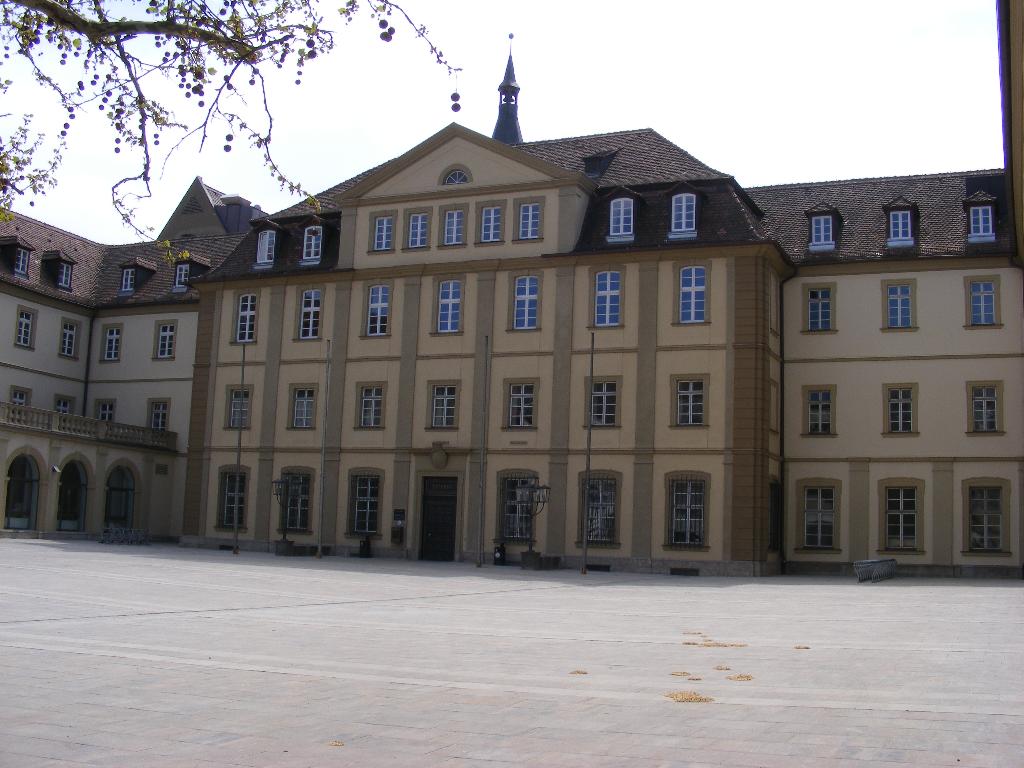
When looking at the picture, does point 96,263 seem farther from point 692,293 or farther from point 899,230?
point 899,230

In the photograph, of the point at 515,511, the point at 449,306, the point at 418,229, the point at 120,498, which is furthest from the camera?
the point at 120,498

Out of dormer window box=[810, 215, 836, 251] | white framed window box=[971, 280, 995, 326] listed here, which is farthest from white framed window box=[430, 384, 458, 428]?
white framed window box=[971, 280, 995, 326]

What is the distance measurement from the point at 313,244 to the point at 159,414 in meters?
11.4

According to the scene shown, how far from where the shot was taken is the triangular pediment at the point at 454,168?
4131 cm

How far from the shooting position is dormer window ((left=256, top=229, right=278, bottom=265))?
4612 cm

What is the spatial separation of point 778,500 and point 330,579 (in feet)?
54.8

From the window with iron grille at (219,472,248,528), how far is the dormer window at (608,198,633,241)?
15911 millimetres

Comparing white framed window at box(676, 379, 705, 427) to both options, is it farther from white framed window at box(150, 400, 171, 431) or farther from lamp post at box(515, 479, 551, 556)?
white framed window at box(150, 400, 171, 431)

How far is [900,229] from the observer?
132ft

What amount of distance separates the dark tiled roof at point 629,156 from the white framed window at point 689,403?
23.4 ft

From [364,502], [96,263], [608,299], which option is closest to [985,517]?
[608,299]

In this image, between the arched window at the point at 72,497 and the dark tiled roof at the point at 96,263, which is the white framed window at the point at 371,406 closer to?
the dark tiled roof at the point at 96,263

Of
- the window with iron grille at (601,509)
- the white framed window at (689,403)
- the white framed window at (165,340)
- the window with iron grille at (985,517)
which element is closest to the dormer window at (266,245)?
the white framed window at (165,340)

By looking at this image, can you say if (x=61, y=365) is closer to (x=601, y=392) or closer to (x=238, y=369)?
(x=238, y=369)
